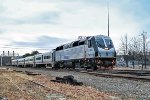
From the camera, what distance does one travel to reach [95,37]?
3775 centimetres

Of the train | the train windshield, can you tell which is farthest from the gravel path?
the train windshield

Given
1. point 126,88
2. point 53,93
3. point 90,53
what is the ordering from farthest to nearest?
point 90,53
point 126,88
point 53,93

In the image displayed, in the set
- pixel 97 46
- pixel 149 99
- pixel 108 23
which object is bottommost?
pixel 149 99

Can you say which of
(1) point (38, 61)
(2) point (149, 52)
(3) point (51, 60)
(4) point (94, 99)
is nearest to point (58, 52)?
(3) point (51, 60)

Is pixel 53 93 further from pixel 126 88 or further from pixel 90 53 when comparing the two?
pixel 90 53

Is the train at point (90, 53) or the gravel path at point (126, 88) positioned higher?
→ the train at point (90, 53)

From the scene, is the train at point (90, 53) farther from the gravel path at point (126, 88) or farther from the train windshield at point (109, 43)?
the gravel path at point (126, 88)

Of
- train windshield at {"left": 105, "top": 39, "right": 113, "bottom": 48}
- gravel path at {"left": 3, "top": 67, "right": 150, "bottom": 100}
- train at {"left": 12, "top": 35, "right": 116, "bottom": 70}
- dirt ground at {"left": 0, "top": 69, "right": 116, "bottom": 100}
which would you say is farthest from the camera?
train windshield at {"left": 105, "top": 39, "right": 113, "bottom": 48}

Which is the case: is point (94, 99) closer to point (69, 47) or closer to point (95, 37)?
point (95, 37)

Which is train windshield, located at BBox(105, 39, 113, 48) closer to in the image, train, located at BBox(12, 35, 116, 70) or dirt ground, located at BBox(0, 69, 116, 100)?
train, located at BBox(12, 35, 116, 70)

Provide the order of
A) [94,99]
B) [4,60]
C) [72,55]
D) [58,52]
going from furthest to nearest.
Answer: [4,60] < [58,52] < [72,55] < [94,99]

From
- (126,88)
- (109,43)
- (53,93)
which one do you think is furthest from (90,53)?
(53,93)

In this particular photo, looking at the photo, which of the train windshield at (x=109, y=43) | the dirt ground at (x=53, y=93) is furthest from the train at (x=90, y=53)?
the dirt ground at (x=53, y=93)

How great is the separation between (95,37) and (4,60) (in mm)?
145082
